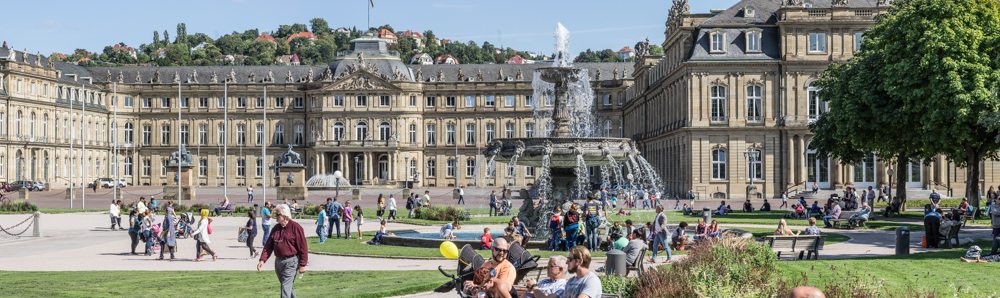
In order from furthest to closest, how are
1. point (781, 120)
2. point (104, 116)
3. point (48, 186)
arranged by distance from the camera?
point (104, 116) → point (48, 186) → point (781, 120)

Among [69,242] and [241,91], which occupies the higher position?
[241,91]

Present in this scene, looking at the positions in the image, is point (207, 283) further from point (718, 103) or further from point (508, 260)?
point (718, 103)

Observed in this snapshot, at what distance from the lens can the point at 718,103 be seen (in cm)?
6256

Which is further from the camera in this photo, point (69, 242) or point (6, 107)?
point (6, 107)

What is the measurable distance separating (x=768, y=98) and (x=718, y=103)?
10.7 feet

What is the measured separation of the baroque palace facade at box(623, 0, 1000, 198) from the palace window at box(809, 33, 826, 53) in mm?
66

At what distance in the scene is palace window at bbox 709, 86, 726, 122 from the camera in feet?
205

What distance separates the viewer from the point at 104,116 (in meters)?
104

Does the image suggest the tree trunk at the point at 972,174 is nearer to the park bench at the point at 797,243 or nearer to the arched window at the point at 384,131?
the park bench at the point at 797,243

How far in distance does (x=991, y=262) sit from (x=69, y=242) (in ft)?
84.1

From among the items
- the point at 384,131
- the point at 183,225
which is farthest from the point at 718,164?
the point at 384,131

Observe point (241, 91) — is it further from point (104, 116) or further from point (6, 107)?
point (6, 107)

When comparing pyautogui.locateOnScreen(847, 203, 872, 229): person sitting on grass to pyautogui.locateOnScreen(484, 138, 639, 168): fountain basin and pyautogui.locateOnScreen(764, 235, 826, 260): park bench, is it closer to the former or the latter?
pyautogui.locateOnScreen(484, 138, 639, 168): fountain basin

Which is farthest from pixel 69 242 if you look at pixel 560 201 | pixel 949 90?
pixel 949 90
